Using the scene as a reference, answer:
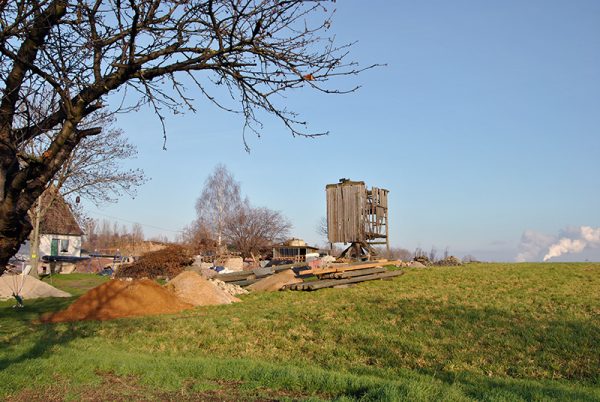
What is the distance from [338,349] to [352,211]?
18005 millimetres

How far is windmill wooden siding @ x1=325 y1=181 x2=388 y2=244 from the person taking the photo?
28.1 m

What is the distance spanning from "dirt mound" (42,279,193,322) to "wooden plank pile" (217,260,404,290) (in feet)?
17.0

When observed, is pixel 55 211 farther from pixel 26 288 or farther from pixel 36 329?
pixel 36 329

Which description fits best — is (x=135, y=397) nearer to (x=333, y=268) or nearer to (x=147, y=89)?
(x=147, y=89)

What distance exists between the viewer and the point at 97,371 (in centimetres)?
798

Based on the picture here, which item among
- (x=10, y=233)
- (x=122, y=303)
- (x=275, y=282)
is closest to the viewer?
(x=10, y=233)

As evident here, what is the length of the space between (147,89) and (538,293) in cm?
1446

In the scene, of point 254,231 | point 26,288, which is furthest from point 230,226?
point 26,288

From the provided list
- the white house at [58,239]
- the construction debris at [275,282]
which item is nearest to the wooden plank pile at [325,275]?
the construction debris at [275,282]

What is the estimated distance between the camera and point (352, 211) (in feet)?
92.4

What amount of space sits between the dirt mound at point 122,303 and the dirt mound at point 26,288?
292 inches

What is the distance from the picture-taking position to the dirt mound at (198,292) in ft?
61.5

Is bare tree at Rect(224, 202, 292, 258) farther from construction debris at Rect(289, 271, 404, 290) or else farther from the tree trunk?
the tree trunk

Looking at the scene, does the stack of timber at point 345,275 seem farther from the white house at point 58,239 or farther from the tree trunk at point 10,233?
the white house at point 58,239
